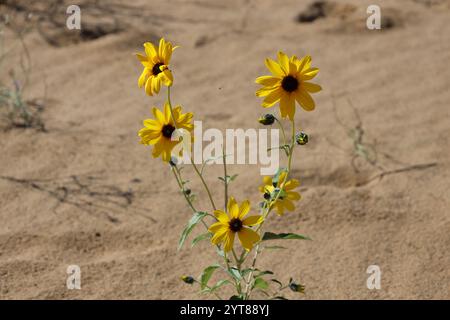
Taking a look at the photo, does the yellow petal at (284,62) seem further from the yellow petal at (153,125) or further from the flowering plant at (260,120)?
the yellow petal at (153,125)

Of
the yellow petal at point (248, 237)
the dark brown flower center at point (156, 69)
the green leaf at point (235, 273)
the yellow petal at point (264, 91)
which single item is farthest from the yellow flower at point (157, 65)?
the green leaf at point (235, 273)

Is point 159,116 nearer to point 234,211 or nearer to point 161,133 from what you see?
point 161,133

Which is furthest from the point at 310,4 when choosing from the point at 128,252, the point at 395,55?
the point at 128,252

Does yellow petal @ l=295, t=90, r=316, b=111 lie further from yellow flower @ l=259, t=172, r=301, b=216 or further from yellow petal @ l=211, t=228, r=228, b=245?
yellow petal @ l=211, t=228, r=228, b=245

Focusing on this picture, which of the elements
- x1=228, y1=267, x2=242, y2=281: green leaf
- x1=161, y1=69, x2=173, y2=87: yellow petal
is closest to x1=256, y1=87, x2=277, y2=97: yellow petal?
x1=161, y1=69, x2=173, y2=87: yellow petal

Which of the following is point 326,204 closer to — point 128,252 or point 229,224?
point 128,252
